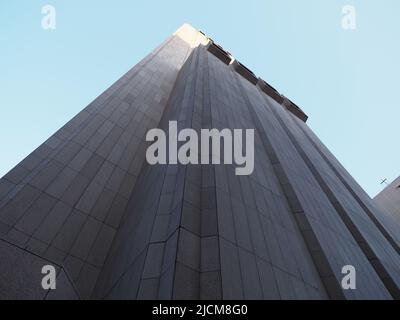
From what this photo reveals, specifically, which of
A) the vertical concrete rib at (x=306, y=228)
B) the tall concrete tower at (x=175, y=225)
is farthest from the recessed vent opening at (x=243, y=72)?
the vertical concrete rib at (x=306, y=228)

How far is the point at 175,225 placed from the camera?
618 centimetres

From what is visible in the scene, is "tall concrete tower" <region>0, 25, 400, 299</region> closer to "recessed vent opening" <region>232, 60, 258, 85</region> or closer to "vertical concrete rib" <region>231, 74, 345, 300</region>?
"vertical concrete rib" <region>231, 74, 345, 300</region>

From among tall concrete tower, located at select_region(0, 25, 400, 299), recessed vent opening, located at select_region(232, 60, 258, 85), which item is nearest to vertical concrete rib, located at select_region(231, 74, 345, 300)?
tall concrete tower, located at select_region(0, 25, 400, 299)

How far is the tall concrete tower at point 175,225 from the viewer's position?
18.3 ft

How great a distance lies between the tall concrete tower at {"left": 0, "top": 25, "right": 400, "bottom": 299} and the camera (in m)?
5.58

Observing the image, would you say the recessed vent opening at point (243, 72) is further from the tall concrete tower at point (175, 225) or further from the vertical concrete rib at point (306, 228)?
the vertical concrete rib at point (306, 228)

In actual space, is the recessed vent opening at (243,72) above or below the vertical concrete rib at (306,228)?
above

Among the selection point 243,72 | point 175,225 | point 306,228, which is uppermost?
point 243,72

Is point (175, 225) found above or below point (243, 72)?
below

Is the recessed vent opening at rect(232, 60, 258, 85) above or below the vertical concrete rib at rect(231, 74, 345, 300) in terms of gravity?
above

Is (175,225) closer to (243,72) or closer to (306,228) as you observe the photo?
(306,228)

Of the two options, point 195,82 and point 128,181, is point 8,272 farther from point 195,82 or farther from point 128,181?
point 195,82

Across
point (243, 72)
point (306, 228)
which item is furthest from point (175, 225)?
point (243, 72)
